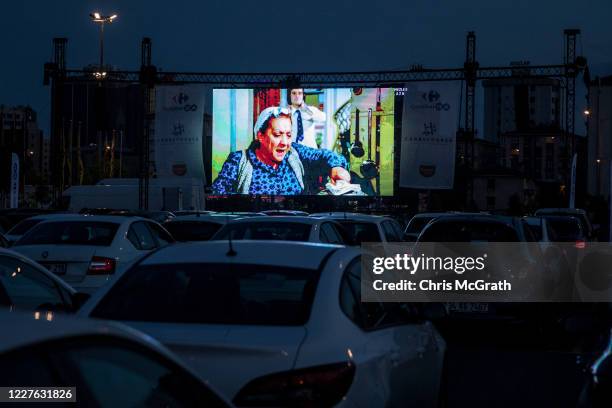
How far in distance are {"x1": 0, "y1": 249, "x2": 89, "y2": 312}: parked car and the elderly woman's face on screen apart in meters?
34.9

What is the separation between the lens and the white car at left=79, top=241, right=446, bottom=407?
16.6 ft

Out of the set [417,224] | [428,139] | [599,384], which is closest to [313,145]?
[428,139]

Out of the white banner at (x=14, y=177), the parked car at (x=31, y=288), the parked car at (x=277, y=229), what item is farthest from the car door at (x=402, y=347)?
the white banner at (x=14, y=177)

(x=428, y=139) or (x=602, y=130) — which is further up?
(x=602, y=130)

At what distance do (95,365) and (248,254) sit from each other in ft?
11.0

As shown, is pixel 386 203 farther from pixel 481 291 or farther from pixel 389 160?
pixel 481 291

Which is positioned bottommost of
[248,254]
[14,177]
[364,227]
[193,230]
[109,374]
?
[193,230]

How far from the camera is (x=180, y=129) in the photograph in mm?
45188

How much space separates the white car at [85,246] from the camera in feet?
51.8

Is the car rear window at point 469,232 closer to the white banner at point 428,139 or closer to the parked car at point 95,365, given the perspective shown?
the parked car at point 95,365

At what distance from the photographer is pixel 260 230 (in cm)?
1490

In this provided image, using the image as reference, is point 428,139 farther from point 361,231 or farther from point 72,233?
point 72,233

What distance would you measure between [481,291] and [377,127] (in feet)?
101
